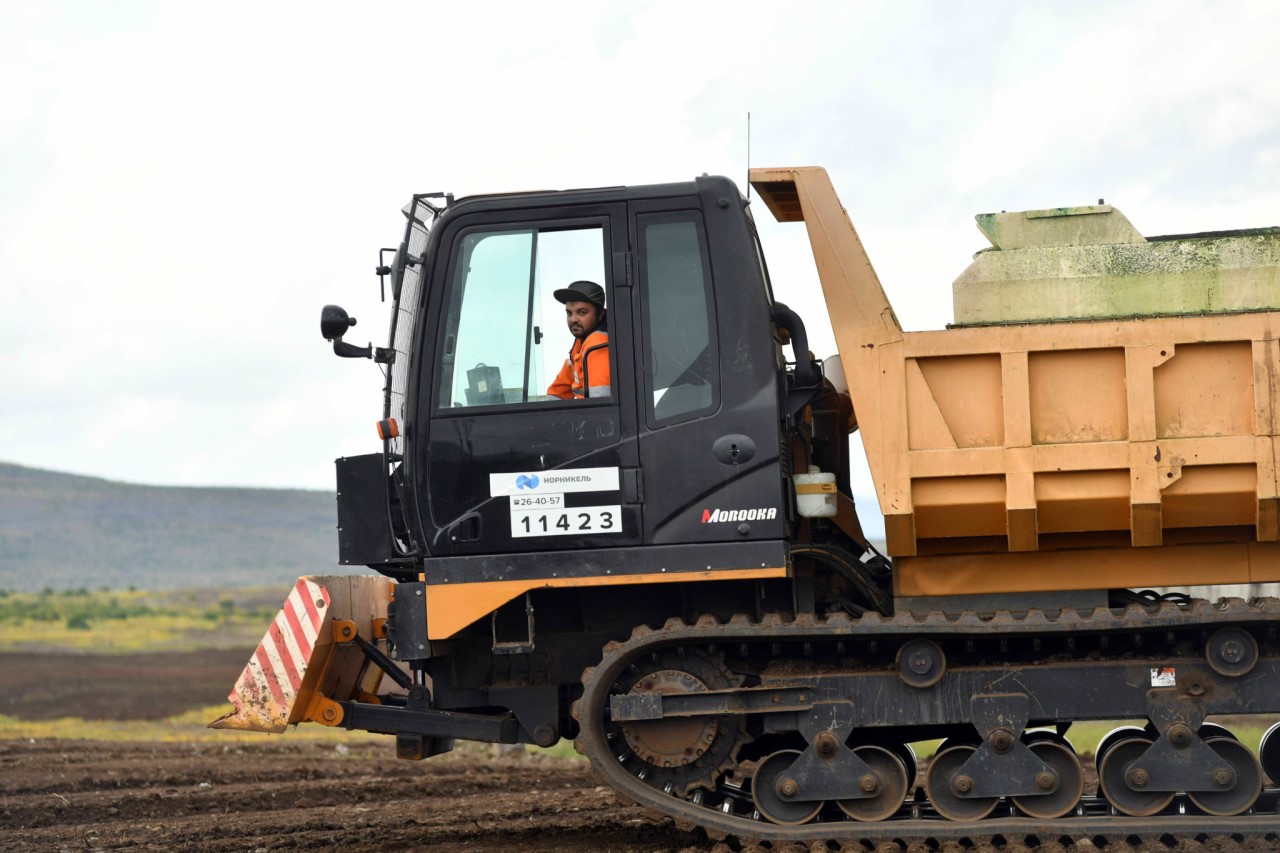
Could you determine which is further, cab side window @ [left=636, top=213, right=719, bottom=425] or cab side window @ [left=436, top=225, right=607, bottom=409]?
cab side window @ [left=436, top=225, right=607, bottom=409]

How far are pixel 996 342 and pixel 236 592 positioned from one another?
6955 centimetres

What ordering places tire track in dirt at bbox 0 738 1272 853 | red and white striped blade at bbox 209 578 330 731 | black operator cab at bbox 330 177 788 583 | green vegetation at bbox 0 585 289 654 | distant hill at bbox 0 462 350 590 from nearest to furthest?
black operator cab at bbox 330 177 788 583 < red and white striped blade at bbox 209 578 330 731 < tire track in dirt at bbox 0 738 1272 853 < green vegetation at bbox 0 585 289 654 < distant hill at bbox 0 462 350 590

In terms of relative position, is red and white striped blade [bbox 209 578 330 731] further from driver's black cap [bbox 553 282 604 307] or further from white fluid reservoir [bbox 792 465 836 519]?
white fluid reservoir [bbox 792 465 836 519]

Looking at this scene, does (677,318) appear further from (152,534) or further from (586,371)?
(152,534)

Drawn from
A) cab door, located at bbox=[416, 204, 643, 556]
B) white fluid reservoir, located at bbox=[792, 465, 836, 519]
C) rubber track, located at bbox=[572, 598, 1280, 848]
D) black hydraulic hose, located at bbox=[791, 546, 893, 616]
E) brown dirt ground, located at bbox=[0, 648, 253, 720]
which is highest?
cab door, located at bbox=[416, 204, 643, 556]

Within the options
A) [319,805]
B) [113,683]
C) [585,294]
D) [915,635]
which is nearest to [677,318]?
[585,294]

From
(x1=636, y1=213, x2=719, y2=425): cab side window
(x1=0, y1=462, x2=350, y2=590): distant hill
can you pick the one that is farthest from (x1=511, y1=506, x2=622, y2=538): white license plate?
(x1=0, y1=462, x2=350, y2=590): distant hill

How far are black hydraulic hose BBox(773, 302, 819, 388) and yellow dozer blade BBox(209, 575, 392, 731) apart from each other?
9.63 ft

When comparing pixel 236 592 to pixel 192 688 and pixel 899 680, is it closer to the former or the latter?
pixel 192 688

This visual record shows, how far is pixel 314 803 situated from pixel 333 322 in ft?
16.2

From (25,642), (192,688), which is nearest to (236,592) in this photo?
(25,642)

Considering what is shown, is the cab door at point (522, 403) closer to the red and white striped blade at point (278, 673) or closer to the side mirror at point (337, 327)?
the side mirror at point (337, 327)

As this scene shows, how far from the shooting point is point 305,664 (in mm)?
7578

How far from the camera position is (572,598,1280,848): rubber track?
22.6 ft
